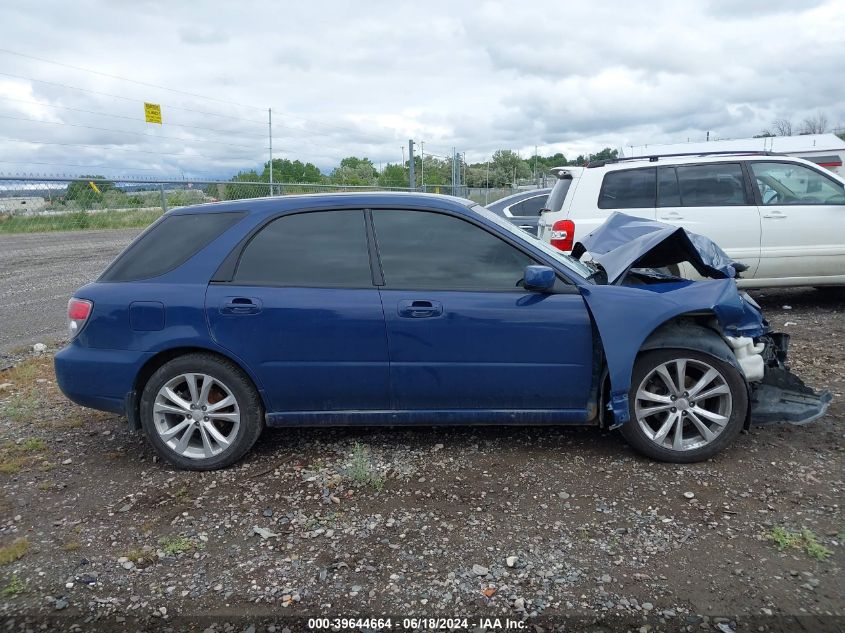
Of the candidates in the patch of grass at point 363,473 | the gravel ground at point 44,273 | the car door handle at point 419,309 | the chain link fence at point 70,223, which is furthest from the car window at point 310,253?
the chain link fence at point 70,223

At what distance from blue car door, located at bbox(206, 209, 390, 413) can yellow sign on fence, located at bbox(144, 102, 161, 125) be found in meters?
13.3

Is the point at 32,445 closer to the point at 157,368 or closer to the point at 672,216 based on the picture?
the point at 157,368

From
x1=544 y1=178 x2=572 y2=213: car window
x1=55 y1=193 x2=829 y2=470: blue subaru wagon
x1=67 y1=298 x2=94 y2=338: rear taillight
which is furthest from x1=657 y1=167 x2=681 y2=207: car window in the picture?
x1=67 y1=298 x2=94 y2=338: rear taillight

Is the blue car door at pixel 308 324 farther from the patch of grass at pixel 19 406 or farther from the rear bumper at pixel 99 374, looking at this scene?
the patch of grass at pixel 19 406

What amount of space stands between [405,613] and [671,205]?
6.03 meters

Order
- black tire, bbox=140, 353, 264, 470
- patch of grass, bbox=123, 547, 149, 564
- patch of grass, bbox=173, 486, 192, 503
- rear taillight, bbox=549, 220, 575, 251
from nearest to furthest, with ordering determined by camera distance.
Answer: patch of grass, bbox=123, 547, 149, 564 → patch of grass, bbox=173, 486, 192, 503 → black tire, bbox=140, 353, 264, 470 → rear taillight, bbox=549, 220, 575, 251

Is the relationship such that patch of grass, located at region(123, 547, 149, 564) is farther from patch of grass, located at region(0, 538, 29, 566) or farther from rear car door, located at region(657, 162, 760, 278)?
rear car door, located at region(657, 162, 760, 278)

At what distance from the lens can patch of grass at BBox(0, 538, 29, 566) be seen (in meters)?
3.01

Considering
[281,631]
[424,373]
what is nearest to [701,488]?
[424,373]

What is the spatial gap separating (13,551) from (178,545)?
78cm

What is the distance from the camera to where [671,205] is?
7.27m

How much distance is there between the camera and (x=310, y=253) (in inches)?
151

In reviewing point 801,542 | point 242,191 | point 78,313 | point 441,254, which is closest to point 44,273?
point 242,191

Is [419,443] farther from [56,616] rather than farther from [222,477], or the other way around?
[56,616]
